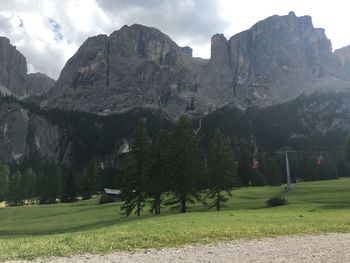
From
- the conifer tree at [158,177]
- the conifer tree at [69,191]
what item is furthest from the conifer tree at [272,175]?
the conifer tree at [158,177]

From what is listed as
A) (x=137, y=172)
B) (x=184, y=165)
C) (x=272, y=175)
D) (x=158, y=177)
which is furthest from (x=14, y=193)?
(x=184, y=165)

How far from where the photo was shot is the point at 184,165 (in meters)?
52.0

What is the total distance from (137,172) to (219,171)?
34.2 ft

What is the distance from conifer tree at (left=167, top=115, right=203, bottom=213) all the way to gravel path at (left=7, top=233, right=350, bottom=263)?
3005 centimetres

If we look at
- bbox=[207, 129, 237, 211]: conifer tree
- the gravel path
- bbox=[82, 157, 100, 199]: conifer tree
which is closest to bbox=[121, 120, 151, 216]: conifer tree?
bbox=[207, 129, 237, 211]: conifer tree

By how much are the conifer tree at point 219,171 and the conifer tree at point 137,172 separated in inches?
327

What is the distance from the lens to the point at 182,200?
51.2 metres

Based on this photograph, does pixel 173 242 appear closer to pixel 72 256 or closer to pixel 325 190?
pixel 72 256

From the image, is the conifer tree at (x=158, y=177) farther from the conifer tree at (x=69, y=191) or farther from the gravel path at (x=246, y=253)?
the conifer tree at (x=69, y=191)

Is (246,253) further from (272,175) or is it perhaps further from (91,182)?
(91,182)

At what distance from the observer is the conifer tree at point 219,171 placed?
189ft

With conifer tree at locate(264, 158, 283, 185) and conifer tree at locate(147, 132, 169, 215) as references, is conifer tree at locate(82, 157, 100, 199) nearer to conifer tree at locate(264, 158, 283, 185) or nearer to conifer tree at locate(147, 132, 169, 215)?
conifer tree at locate(264, 158, 283, 185)

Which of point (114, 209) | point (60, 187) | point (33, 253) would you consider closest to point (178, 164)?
point (114, 209)

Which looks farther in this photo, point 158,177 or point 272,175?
point 272,175
